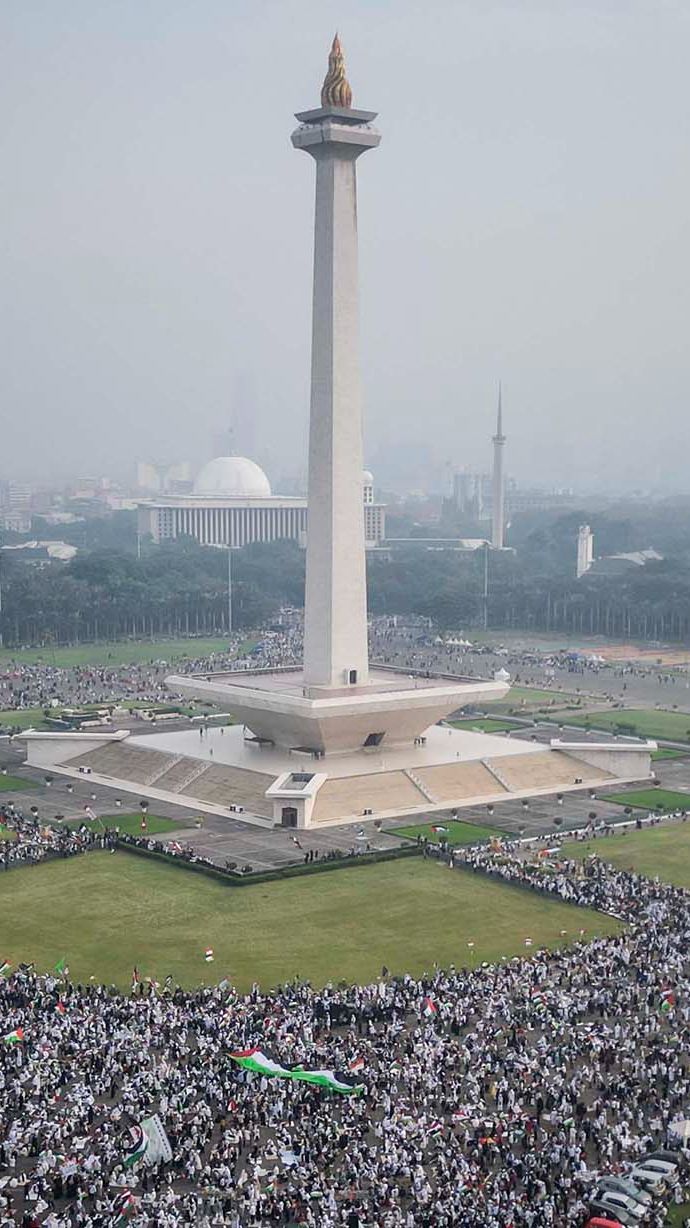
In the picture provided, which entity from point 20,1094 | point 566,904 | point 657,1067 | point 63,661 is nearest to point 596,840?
point 566,904

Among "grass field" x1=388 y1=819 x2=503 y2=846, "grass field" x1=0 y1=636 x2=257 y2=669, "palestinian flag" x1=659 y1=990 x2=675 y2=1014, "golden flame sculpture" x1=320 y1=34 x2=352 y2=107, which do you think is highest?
"golden flame sculpture" x1=320 y1=34 x2=352 y2=107

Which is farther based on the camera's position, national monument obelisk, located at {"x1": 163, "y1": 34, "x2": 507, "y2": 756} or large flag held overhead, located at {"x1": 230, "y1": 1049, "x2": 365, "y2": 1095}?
national monument obelisk, located at {"x1": 163, "y1": 34, "x2": 507, "y2": 756}

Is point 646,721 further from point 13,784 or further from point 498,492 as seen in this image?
point 498,492

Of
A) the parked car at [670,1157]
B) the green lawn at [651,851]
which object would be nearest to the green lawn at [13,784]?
the green lawn at [651,851]

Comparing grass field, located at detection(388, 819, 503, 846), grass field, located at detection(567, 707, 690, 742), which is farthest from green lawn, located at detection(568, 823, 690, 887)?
grass field, located at detection(567, 707, 690, 742)

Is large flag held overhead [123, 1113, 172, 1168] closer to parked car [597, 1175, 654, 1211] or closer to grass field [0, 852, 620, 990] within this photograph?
parked car [597, 1175, 654, 1211]

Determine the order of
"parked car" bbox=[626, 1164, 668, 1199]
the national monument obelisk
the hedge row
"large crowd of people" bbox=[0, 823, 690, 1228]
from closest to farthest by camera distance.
Answer: 1. "large crowd of people" bbox=[0, 823, 690, 1228]
2. "parked car" bbox=[626, 1164, 668, 1199]
3. the hedge row
4. the national monument obelisk

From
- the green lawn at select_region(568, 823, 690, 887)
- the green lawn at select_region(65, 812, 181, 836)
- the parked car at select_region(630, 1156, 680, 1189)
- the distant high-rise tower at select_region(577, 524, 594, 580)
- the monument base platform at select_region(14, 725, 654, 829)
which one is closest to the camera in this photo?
the parked car at select_region(630, 1156, 680, 1189)

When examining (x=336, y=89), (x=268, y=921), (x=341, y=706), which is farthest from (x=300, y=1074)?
(x=336, y=89)
